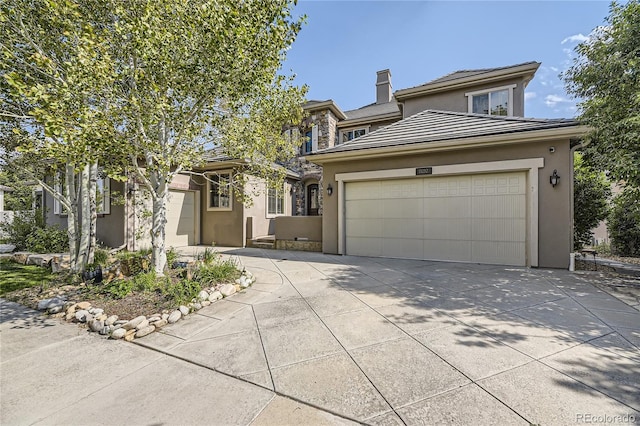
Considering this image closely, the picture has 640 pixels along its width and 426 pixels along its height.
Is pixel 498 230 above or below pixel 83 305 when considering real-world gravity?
above

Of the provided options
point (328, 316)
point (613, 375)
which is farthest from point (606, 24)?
point (328, 316)

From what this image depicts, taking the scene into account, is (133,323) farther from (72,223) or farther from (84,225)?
(72,223)

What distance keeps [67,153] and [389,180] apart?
24.8ft

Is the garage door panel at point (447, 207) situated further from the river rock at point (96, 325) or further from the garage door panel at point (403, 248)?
the river rock at point (96, 325)

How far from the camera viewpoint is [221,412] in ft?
7.07

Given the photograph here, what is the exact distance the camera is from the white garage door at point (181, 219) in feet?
35.4

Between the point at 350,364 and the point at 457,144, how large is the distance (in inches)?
268

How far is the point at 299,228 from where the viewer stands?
1054cm

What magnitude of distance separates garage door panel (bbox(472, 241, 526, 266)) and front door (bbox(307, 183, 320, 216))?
942 centimetres

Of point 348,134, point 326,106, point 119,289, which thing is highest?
point 326,106

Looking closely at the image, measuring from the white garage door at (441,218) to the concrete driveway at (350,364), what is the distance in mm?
2586

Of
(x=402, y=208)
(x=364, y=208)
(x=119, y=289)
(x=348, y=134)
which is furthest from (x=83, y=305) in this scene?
(x=348, y=134)

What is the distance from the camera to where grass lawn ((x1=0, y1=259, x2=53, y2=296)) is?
5.86m

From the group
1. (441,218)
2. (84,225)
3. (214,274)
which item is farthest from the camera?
(441,218)
